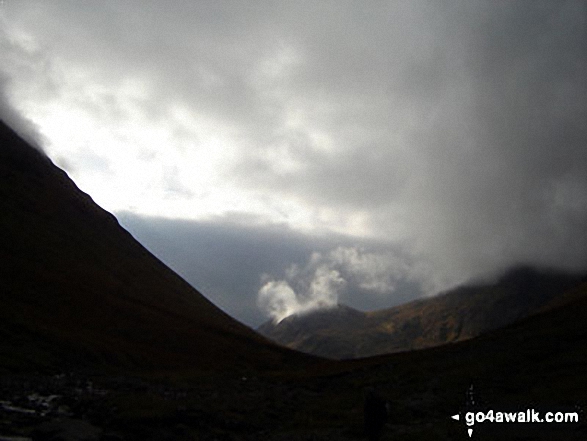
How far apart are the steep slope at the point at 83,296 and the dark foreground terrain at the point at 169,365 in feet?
1.50

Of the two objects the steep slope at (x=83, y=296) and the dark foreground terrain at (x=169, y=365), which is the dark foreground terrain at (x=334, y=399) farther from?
the steep slope at (x=83, y=296)

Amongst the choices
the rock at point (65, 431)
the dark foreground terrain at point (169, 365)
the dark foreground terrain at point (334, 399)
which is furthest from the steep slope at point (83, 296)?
the rock at point (65, 431)

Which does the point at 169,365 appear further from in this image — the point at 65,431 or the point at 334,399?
the point at 65,431

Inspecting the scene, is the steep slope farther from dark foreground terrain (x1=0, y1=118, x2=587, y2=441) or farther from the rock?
the rock

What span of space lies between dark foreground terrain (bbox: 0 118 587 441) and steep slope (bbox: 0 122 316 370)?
0.46 m

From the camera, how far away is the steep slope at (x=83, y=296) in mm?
77125

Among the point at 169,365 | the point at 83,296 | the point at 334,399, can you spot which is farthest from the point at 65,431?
the point at 83,296

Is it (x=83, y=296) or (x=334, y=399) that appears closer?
(x=334, y=399)

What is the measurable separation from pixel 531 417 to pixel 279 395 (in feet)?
95.8

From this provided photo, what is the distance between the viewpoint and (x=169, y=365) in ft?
287

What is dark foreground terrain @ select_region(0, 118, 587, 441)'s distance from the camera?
108ft

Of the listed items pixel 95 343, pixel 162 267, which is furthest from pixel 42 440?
pixel 162 267

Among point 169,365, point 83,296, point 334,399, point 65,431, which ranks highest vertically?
point 83,296

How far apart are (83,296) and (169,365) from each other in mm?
31211
